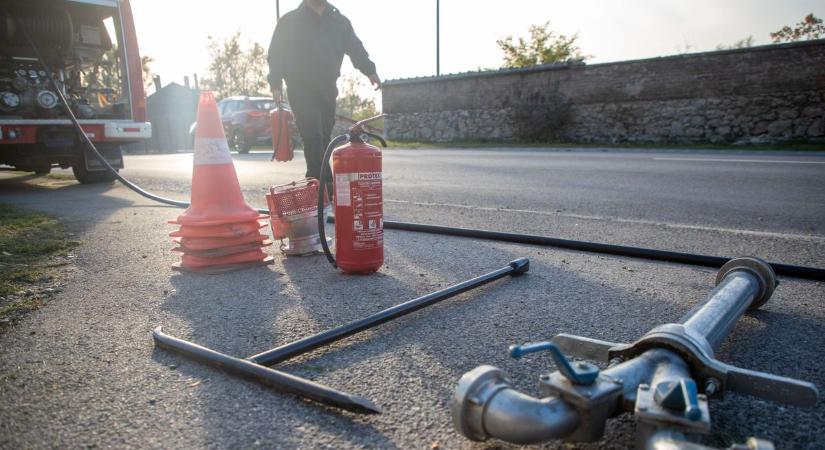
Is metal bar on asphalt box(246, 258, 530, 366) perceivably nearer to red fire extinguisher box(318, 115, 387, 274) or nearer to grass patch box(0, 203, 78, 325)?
red fire extinguisher box(318, 115, 387, 274)

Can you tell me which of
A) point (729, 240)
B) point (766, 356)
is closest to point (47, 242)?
point (766, 356)

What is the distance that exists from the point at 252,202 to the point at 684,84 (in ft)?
52.5

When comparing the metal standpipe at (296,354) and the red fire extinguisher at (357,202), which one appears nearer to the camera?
the metal standpipe at (296,354)

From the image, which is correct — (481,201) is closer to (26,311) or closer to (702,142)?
(26,311)

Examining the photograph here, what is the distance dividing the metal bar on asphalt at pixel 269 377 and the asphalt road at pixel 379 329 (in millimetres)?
35

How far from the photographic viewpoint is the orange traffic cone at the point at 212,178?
3240mm

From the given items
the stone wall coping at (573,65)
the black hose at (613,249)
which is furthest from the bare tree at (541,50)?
the black hose at (613,249)

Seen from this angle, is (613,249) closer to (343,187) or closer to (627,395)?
(343,187)

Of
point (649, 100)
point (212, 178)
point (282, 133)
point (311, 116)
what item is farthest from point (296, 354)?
point (649, 100)

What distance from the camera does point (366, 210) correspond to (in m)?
2.72

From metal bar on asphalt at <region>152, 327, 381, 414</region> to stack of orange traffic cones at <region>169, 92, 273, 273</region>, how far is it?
1.16 meters

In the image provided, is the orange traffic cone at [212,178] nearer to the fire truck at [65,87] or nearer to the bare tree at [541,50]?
the fire truck at [65,87]

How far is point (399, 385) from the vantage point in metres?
1.63

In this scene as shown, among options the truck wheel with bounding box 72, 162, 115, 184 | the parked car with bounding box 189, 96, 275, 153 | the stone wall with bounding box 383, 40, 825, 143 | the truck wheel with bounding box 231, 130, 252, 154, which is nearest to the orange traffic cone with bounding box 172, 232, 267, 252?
the truck wheel with bounding box 72, 162, 115, 184
